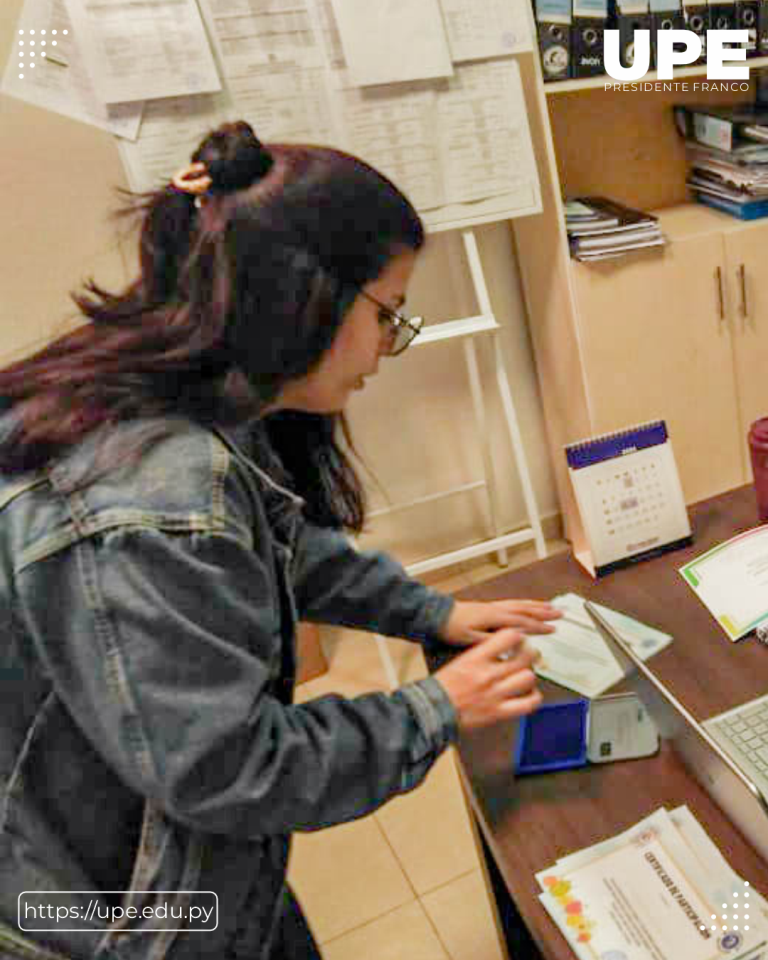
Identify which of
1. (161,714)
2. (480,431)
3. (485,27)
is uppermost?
(485,27)

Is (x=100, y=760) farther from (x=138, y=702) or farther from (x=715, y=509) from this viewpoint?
(x=715, y=509)

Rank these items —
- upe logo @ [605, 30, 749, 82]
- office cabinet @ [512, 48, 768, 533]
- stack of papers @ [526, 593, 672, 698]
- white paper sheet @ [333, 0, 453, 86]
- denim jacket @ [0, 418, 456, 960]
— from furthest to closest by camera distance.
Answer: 1. office cabinet @ [512, 48, 768, 533]
2. upe logo @ [605, 30, 749, 82]
3. white paper sheet @ [333, 0, 453, 86]
4. stack of papers @ [526, 593, 672, 698]
5. denim jacket @ [0, 418, 456, 960]

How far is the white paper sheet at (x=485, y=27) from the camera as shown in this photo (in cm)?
195

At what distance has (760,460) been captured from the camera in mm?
1221

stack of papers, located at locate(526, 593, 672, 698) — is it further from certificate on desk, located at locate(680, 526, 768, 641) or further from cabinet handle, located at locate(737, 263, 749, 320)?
cabinet handle, located at locate(737, 263, 749, 320)

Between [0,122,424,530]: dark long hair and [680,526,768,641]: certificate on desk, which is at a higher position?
[0,122,424,530]: dark long hair

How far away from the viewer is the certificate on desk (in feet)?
3.51

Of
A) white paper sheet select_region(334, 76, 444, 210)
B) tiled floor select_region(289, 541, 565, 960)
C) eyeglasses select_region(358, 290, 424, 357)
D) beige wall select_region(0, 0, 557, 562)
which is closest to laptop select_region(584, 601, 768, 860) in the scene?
eyeglasses select_region(358, 290, 424, 357)

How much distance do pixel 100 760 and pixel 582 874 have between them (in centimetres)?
47

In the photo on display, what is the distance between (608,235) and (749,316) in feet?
1.73

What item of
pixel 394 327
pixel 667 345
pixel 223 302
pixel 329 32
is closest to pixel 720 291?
pixel 667 345

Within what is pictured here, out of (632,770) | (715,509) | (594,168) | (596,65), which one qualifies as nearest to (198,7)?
(596,65)

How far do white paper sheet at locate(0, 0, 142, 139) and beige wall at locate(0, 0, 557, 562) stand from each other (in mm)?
113

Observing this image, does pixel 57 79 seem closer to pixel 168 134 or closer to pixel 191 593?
pixel 168 134
